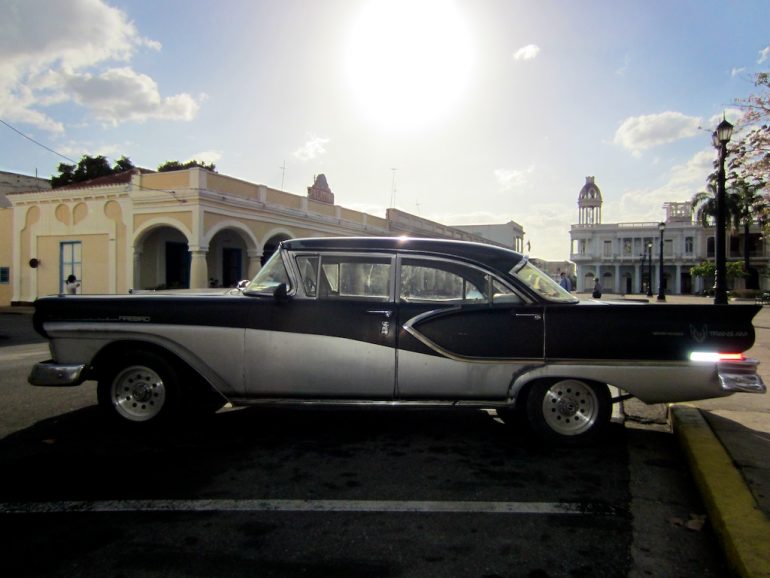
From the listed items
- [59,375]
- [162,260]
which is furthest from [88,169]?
[59,375]

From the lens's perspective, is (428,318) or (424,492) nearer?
(424,492)

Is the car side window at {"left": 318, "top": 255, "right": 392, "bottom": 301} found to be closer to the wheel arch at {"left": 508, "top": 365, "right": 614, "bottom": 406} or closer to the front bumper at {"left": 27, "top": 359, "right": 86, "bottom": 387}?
the wheel arch at {"left": 508, "top": 365, "right": 614, "bottom": 406}

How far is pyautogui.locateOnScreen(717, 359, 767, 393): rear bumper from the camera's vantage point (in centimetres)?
416

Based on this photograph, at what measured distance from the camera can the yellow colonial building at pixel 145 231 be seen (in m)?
20.9

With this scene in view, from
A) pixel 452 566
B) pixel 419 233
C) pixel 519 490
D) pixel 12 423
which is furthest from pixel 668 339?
pixel 419 233

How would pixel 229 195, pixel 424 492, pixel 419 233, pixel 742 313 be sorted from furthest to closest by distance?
pixel 419 233 < pixel 229 195 < pixel 742 313 < pixel 424 492

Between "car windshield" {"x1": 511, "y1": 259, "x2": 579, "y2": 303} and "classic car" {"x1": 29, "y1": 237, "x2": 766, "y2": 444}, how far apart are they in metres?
0.02

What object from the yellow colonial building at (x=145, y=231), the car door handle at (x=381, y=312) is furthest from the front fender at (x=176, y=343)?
→ the yellow colonial building at (x=145, y=231)

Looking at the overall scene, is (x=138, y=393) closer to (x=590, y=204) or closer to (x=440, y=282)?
(x=440, y=282)

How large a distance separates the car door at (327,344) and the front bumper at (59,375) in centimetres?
160

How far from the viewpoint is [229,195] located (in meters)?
21.5

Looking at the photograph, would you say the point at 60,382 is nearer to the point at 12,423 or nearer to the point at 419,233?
the point at 12,423

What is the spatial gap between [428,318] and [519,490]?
5.06 feet

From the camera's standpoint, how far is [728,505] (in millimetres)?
3033
